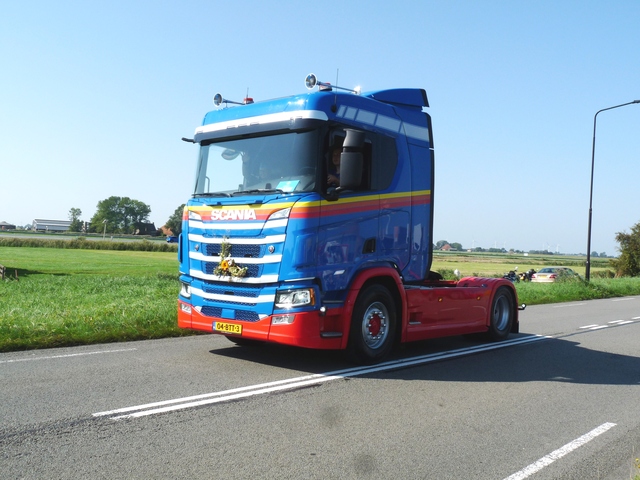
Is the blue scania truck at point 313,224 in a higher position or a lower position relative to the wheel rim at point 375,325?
higher

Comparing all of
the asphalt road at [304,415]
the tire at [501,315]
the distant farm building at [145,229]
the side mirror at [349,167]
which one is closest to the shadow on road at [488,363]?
the asphalt road at [304,415]

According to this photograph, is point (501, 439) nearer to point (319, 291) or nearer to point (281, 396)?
point (281, 396)

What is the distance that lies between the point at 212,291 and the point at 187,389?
1865 mm

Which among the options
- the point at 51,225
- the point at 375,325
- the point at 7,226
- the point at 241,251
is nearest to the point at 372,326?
the point at 375,325

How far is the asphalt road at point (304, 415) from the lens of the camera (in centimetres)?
418

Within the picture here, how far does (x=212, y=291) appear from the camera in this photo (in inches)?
306

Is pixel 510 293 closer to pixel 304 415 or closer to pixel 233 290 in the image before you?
pixel 233 290

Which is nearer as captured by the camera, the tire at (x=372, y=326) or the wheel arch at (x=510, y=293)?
the tire at (x=372, y=326)

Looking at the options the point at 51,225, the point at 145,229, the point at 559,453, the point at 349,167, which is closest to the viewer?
the point at 559,453

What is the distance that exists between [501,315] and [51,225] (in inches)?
6335

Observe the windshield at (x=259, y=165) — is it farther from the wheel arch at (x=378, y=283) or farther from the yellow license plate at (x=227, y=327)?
the yellow license plate at (x=227, y=327)

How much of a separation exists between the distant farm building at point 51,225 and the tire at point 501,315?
156987 mm

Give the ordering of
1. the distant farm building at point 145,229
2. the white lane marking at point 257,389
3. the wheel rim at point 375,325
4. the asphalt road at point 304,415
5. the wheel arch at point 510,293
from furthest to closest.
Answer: the distant farm building at point 145,229, the wheel arch at point 510,293, the wheel rim at point 375,325, the white lane marking at point 257,389, the asphalt road at point 304,415

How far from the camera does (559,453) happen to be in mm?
4738
